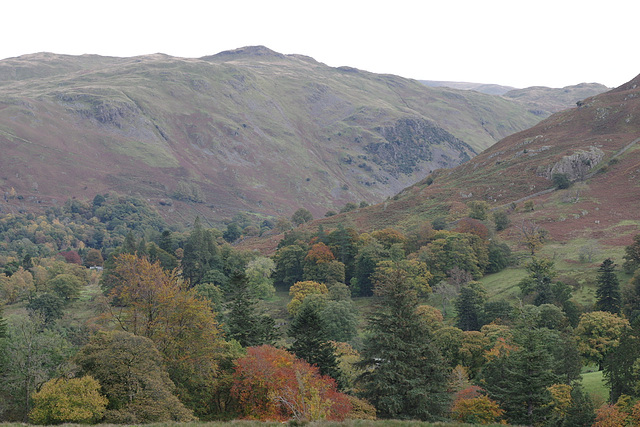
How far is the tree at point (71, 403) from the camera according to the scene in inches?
1043

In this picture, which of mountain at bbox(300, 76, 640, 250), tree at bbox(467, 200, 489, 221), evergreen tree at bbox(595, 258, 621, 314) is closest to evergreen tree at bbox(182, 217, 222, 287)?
mountain at bbox(300, 76, 640, 250)

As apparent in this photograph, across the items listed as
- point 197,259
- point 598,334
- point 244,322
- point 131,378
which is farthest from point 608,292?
point 197,259

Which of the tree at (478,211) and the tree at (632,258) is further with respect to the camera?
the tree at (478,211)

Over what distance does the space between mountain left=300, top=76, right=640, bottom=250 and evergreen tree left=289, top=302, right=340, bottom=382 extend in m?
58.5

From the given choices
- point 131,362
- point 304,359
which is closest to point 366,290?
point 304,359

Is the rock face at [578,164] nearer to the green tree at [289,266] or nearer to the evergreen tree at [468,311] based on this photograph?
the green tree at [289,266]

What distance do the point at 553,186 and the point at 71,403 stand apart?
11758cm

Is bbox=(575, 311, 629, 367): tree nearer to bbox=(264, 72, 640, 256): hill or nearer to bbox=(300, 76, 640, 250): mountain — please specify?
bbox=(264, 72, 640, 256): hill

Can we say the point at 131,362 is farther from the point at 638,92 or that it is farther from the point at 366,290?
the point at 638,92

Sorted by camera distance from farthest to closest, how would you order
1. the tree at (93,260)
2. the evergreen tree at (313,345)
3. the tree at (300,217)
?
the tree at (300,217) < the tree at (93,260) < the evergreen tree at (313,345)

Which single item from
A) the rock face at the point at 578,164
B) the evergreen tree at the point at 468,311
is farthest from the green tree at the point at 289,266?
the rock face at the point at 578,164

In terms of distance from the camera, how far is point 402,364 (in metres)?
32.1

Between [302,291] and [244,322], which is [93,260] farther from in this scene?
[244,322]

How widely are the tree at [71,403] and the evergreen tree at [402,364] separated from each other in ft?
57.8
